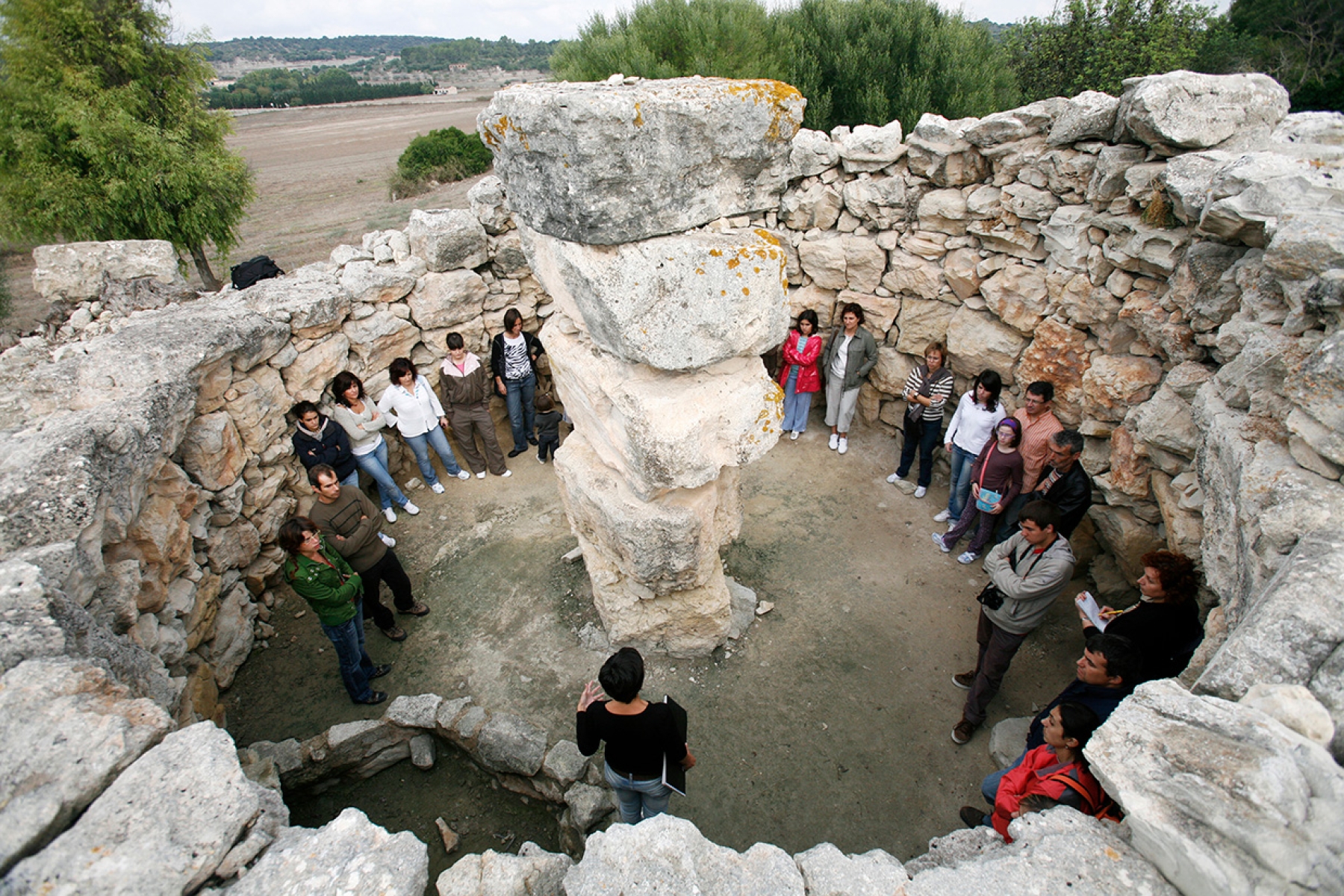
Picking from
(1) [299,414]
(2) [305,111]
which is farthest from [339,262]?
(2) [305,111]

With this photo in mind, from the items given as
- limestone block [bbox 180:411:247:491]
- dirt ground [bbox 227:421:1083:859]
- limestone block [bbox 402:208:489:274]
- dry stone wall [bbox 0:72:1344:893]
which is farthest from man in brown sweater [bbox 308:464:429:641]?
limestone block [bbox 402:208:489:274]

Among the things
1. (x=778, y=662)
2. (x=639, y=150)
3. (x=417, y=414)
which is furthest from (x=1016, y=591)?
(x=417, y=414)

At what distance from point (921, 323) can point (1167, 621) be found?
3830 mm

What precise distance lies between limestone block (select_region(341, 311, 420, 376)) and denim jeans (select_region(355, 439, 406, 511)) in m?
0.81

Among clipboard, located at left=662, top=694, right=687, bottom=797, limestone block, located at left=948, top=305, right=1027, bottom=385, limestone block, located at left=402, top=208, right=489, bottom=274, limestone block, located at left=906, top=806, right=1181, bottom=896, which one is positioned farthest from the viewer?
limestone block, located at left=402, top=208, right=489, bottom=274

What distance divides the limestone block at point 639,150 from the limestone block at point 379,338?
12.0 feet

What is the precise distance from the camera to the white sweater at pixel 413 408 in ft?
20.3

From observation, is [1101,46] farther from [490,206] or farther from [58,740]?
[58,740]

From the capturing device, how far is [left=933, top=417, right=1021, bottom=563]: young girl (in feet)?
16.4

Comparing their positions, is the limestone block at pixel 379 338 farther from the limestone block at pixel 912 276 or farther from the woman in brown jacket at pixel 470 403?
the limestone block at pixel 912 276

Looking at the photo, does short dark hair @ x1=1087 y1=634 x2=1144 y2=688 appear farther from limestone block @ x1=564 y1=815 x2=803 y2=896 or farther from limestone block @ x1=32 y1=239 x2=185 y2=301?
limestone block @ x1=32 y1=239 x2=185 y2=301

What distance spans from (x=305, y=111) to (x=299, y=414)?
50.1 meters

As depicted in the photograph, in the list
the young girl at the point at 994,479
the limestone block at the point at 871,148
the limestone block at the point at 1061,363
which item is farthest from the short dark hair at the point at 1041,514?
the limestone block at the point at 871,148

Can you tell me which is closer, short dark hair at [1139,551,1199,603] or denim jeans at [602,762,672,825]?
denim jeans at [602,762,672,825]
